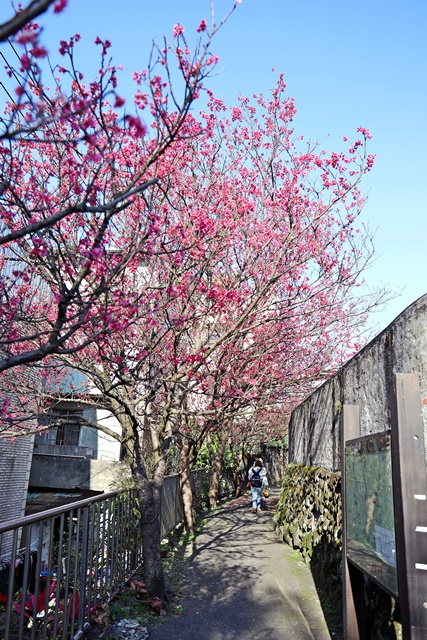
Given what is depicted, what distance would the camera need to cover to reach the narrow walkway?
622 cm

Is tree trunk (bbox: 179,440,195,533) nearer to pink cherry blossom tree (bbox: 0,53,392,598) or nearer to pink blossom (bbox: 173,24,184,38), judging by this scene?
pink cherry blossom tree (bbox: 0,53,392,598)

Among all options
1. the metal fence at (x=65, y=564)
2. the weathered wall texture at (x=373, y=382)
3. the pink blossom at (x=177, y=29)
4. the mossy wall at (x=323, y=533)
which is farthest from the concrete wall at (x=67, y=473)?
the pink blossom at (x=177, y=29)

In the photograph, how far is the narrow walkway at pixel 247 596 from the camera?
20.4ft

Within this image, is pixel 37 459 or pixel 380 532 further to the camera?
pixel 37 459

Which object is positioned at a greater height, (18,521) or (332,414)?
(332,414)

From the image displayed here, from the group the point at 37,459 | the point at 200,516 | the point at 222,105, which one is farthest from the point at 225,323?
the point at 37,459

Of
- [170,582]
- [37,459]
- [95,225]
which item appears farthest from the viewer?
[37,459]

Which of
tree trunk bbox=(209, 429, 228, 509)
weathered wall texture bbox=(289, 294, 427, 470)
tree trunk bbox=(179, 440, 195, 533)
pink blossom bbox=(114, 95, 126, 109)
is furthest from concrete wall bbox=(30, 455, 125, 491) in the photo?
pink blossom bbox=(114, 95, 126, 109)

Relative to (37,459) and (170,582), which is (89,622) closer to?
(170,582)

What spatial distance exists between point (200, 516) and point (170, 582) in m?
8.93

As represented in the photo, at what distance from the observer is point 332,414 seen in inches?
382

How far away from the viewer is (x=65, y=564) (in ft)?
15.7

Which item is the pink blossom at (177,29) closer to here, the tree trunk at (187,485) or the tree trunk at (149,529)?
the tree trunk at (149,529)

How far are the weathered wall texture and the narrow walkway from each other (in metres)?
2.01
